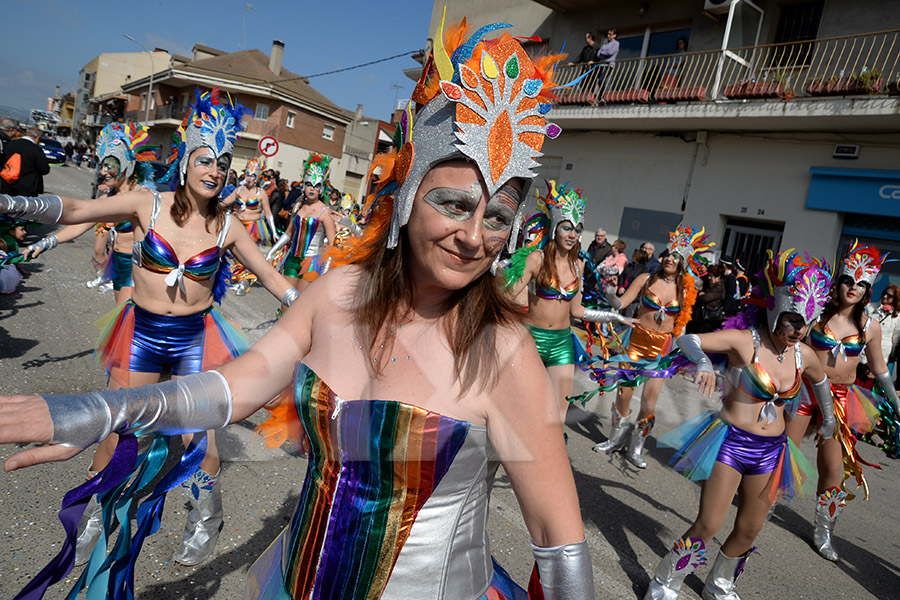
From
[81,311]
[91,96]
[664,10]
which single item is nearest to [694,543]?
[81,311]

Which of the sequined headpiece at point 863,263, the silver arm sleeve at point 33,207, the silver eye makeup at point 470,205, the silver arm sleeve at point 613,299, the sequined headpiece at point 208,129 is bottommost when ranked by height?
the silver arm sleeve at point 33,207

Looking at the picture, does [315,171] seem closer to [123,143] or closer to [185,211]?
[123,143]

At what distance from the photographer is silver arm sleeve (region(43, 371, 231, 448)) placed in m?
1.23

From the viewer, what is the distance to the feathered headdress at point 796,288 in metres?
3.86

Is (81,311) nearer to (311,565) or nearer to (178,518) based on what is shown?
(178,518)

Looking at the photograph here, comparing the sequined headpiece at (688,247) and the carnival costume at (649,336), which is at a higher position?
the sequined headpiece at (688,247)

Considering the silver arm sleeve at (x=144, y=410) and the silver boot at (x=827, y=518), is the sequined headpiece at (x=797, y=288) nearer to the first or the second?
the silver boot at (x=827, y=518)

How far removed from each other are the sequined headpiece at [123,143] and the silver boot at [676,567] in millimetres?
7515

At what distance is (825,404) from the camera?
451 centimetres

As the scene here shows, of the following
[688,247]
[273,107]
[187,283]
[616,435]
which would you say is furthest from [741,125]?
[273,107]

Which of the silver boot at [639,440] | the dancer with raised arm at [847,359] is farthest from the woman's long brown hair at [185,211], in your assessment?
the dancer with raised arm at [847,359]

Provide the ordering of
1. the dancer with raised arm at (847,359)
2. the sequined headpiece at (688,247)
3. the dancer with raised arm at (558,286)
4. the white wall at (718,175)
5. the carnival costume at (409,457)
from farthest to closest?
the white wall at (718,175), the sequined headpiece at (688,247), the dancer with raised arm at (558,286), the dancer with raised arm at (847,359), the carnival costume at (409,457)

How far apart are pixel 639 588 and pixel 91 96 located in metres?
89.6

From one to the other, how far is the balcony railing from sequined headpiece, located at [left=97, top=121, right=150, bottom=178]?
7.14 m
